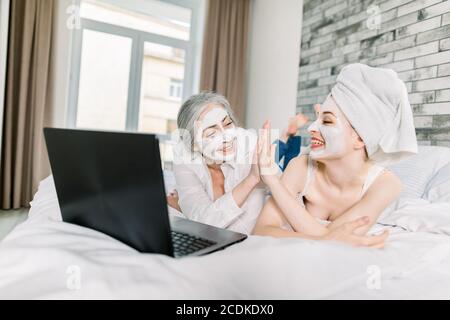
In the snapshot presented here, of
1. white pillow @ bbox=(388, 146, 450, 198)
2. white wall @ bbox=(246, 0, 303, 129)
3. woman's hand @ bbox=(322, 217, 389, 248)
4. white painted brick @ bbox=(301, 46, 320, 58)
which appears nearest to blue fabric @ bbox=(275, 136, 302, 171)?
white pillow @ bbox=(388, 146, 450, 198)

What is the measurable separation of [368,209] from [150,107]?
3427 millimetres

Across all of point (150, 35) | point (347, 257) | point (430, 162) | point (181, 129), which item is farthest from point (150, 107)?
point (347, 257)

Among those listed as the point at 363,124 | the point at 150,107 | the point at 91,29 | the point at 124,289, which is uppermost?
the point at 91,29

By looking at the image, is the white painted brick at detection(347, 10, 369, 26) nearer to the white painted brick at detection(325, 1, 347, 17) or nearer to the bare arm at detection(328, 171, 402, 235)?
the white painted brick at detection(325, 1, 347, 17)

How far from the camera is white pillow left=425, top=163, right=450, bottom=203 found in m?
1.36

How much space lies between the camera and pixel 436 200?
4.46ft

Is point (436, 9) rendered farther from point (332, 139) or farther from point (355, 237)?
point (355, 237)

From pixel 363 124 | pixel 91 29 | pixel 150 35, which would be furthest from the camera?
pixel 150 35

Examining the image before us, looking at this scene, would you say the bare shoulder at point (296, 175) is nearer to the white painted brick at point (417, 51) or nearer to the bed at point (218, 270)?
the bed at point (218, 270)

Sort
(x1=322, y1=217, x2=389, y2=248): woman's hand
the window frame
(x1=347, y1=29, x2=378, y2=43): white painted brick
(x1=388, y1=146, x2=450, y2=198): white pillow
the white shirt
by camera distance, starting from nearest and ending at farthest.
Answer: (x1=322, y1=217, x2=389, y2=248): woman's hand
the white shirt
(x1=388, y1=146, x2=450, y2=198): white pillow
(x1=347, y1=29, x2=378, y2=43): white painted brick
the window frame

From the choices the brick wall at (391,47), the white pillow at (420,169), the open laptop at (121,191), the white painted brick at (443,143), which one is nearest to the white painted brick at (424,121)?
the brick wall at (391,47)

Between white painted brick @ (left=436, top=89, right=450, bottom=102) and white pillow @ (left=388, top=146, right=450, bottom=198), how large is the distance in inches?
20.8

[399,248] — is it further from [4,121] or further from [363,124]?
[4,121]

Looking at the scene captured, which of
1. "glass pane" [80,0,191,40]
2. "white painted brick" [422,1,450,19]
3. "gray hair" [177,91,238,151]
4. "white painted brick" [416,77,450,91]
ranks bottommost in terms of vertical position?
"gray hair" [177,91,238,151]
